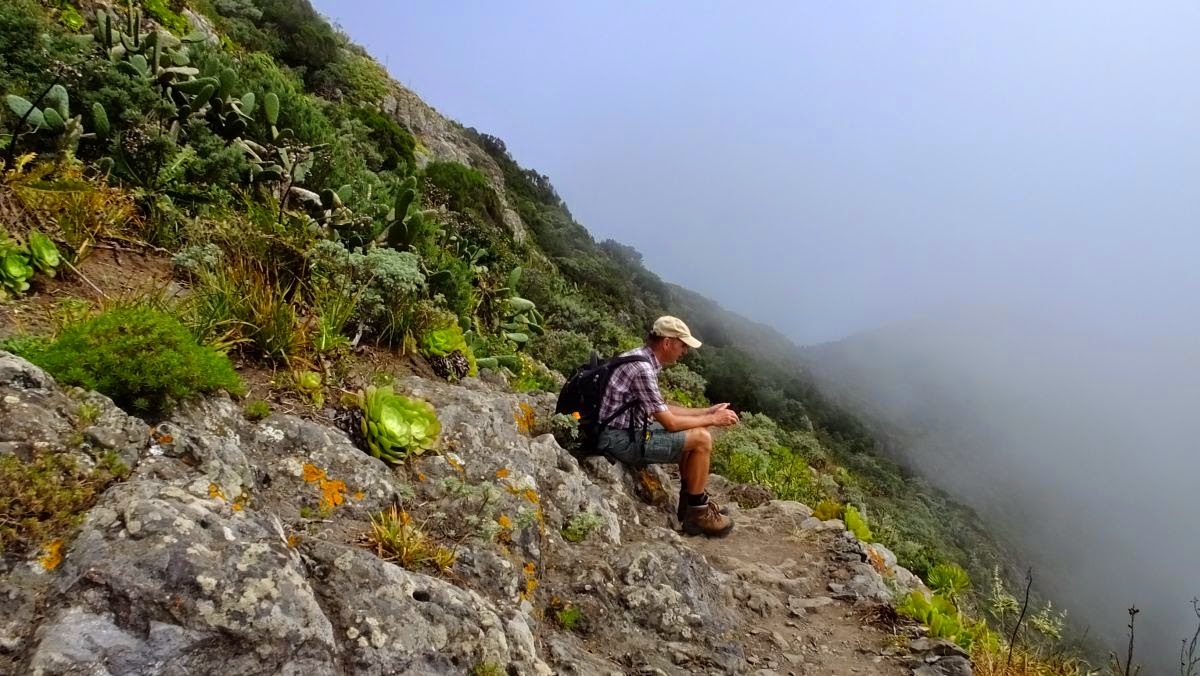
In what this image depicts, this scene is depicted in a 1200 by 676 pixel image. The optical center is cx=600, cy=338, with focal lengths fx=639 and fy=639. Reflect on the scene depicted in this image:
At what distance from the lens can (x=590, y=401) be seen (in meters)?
5.64

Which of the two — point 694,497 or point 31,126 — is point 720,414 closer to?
point 694,497

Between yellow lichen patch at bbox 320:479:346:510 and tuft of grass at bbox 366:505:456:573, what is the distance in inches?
10.8

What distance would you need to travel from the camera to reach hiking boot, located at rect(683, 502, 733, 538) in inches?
226

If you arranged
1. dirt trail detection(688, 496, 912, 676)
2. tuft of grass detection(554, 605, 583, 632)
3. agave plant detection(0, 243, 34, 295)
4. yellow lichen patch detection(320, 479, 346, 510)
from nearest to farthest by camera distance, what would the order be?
yellow lichen patch detection(320, 479, 346, 510) < tuft of grass detection(554, 605, 583, 632) < agave plant detection(0, 243, 34, 295) < dirt trail detection(688, 496, 912, 676)

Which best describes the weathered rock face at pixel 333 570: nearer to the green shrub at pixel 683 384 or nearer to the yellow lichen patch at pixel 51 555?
the yellow lichen patch at pixel 51 555

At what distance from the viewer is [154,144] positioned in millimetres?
5109

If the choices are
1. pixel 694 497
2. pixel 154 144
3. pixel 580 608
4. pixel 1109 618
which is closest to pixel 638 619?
pixel 580 608

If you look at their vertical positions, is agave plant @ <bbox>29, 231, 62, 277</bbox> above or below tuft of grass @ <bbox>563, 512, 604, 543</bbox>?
above

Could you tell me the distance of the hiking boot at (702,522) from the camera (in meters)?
5.73

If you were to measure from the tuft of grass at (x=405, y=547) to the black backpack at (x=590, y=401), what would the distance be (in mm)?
2522

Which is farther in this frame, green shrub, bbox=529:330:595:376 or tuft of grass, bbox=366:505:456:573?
green shrub, bbox=529:330:595:376

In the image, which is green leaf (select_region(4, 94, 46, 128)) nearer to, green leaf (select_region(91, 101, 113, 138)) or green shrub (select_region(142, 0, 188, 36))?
green leaf (select_region(91, 101, 113, 138))

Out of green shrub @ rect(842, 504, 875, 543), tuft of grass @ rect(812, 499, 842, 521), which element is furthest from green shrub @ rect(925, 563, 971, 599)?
tuft of grass @ rect(812, 499, 842, 521)

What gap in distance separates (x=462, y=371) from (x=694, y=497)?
2.38 meters
